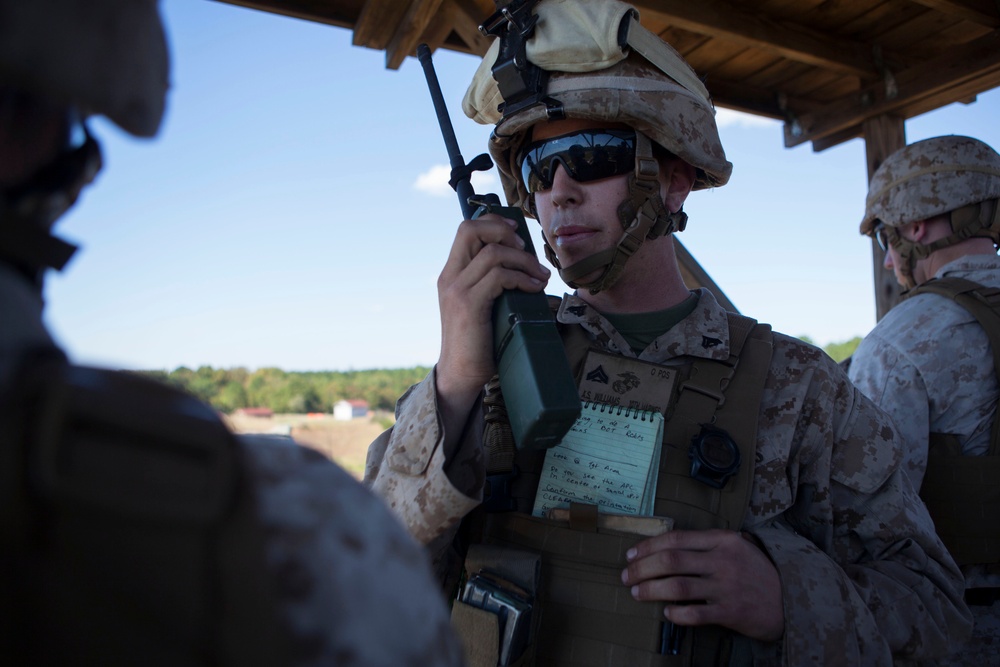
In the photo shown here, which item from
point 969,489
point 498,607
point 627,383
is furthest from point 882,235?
point 498,607

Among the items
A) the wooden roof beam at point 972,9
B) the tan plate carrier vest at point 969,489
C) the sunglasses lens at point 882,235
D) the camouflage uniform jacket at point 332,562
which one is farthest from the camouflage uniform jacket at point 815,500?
the wooden roof beam at point 972,9

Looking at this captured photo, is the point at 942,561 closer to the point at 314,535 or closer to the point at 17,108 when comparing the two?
the point at 314,535

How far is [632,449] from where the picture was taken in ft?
6.20

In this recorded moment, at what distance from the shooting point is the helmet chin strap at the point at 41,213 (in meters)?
0.56

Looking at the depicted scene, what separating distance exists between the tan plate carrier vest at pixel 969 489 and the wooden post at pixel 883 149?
1960 mm

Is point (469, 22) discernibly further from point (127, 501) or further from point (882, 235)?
point (127, 501)

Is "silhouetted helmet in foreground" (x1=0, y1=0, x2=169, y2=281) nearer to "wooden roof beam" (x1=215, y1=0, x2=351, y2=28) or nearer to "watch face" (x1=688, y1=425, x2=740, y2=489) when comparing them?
"watch face" (x1=688, y1=425, x2=740, y2=489)

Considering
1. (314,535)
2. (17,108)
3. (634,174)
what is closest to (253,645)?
(314,535)

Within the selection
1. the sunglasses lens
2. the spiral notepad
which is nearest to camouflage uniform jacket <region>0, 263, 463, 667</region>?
the spiral notepad

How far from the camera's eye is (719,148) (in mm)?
2355

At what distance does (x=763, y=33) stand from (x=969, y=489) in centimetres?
253

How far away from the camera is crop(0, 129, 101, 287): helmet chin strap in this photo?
560 mm

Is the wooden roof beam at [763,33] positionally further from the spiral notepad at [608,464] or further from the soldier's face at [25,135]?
the soldier's face at [25,135]

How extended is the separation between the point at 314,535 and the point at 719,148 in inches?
80.8
